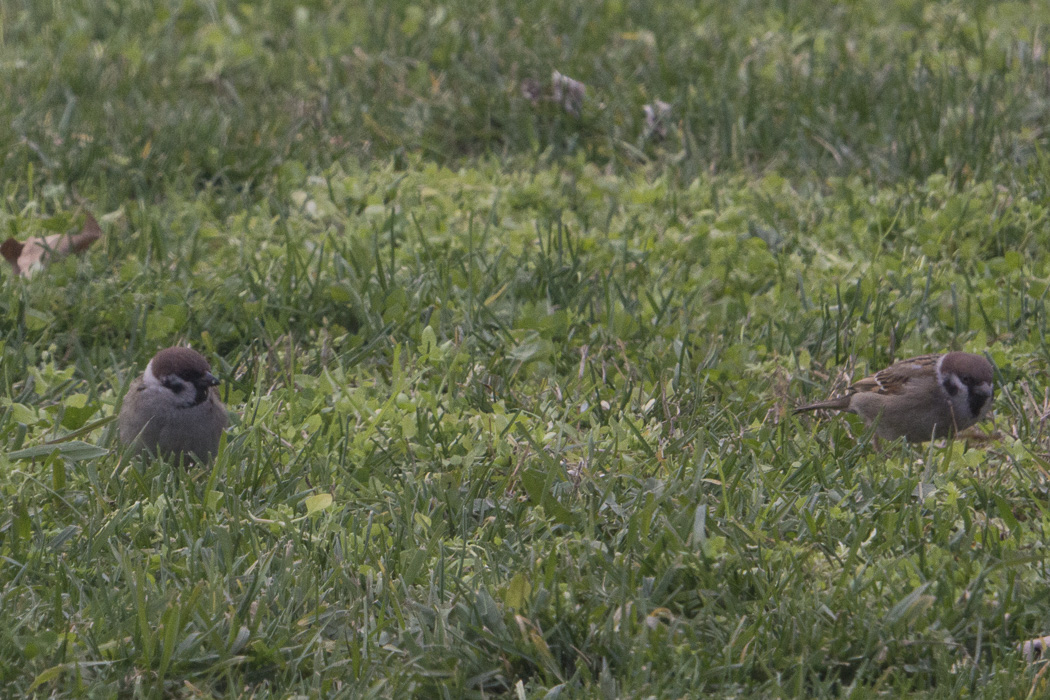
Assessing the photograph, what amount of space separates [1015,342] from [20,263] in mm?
4290

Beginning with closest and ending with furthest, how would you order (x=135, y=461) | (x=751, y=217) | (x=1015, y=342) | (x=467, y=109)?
(x=135, y=461)
(x=1015, y=342)
(x=751, y=217)
(x=467, y=109)

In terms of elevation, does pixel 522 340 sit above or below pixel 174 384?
below

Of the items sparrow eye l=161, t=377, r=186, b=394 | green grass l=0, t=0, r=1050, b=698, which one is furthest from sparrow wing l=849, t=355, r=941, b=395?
sparrow eye l=161, t=377, r=186, b=394

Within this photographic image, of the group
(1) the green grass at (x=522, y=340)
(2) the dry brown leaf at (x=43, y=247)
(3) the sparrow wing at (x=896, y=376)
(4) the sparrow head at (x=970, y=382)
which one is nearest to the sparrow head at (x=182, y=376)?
(1) the green grass at (x=522, y=340)

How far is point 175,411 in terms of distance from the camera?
177 inches

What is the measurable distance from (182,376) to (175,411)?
189 millimetres

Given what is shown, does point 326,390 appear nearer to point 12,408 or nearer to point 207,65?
point 12,408

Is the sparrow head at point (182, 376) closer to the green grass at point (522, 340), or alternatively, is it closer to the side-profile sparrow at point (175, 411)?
the side-profile sparrow at point (175, 411)

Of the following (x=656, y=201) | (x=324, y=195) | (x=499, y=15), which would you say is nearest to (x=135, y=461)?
(x=324, y=195)

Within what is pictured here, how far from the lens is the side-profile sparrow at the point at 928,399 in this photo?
4758 millimetres

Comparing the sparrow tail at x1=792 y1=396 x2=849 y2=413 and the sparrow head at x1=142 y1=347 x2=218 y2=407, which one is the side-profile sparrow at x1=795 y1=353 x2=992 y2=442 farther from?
the sparrow head at x1=142 y1=347 x2=218 y2=407

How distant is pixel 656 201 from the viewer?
670 centimetres

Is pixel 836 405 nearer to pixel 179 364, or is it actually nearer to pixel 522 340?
pixel 522 340

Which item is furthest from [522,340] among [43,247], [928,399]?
[43,247]
